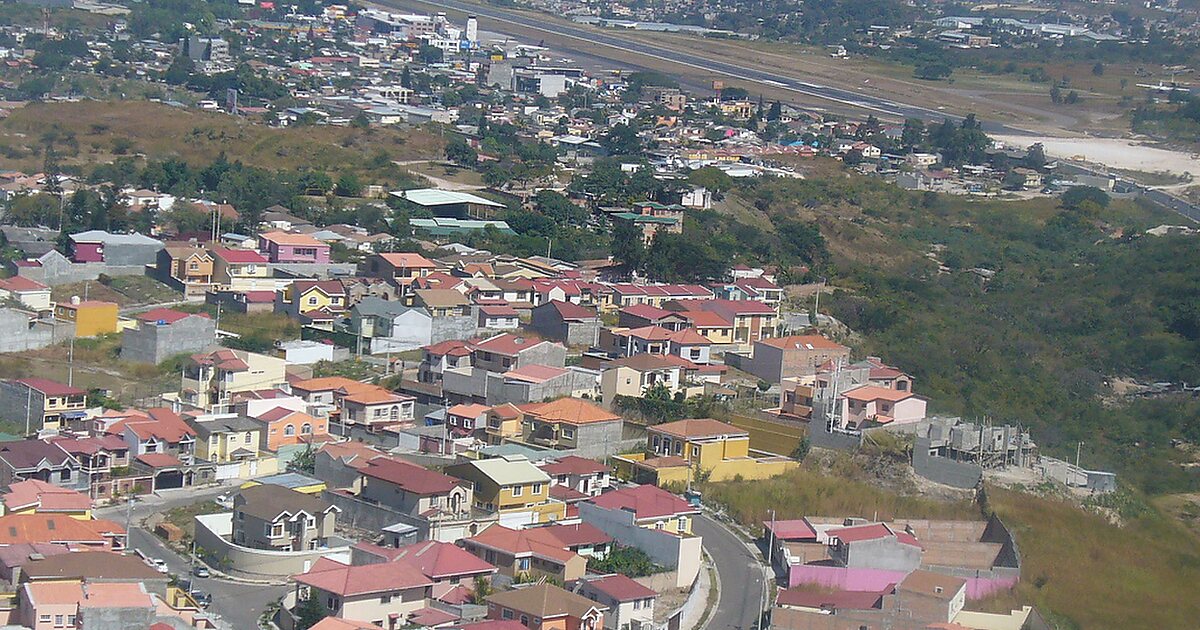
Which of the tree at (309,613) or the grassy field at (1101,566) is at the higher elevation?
the tree at (309,613)

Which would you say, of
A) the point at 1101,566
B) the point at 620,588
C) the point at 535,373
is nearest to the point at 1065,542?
the point at 1101,566

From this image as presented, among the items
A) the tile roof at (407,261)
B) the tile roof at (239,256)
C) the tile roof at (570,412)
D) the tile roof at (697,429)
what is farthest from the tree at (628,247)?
the tile roof at (697,429)

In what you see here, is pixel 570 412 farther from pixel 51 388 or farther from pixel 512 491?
pixel 51 388

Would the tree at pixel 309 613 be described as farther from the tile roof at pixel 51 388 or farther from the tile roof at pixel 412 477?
the tile roof at pixel 51 388

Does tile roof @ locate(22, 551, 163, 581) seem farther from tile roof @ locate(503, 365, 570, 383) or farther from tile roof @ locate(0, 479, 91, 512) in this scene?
tile roof @ locate(503, 365, 570, 383)

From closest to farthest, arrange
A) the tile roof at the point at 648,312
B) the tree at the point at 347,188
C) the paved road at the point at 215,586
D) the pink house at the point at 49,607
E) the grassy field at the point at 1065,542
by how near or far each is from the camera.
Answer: the pink house at the point at 49,607 < the paved road at the point at 215,586 < the grassy field at the point at 1065,542 < the tile roof at the point at 648,312 < the tree at the point at 347,188

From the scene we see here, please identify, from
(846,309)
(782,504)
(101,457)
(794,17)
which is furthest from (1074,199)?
(794,17)
